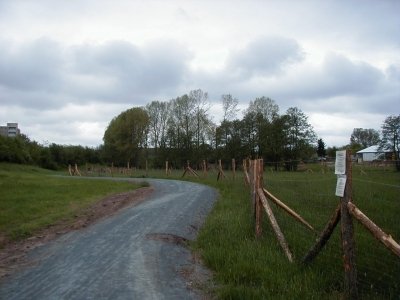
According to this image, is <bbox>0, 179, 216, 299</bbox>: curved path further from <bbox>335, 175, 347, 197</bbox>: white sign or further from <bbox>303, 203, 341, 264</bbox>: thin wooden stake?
<bbox>335, 175, 347, 197</bbox>: white sign

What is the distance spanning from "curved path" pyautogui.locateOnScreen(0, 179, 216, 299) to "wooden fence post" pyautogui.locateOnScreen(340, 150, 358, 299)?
222cm

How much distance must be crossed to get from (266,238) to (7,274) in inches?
200

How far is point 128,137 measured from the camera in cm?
9056

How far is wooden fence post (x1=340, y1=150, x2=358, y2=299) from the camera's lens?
236 inches

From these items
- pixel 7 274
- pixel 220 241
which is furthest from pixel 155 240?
pixel 7 274

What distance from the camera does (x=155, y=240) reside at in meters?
10.9

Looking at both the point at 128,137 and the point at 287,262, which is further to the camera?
the point at 128,137

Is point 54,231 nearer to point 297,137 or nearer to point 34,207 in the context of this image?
point 34,207

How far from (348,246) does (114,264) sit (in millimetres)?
4441

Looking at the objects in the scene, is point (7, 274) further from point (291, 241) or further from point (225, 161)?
point (225, 161)

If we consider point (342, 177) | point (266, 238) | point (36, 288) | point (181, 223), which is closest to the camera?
point (342, 177)

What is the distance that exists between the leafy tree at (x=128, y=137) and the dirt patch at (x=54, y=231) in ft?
227

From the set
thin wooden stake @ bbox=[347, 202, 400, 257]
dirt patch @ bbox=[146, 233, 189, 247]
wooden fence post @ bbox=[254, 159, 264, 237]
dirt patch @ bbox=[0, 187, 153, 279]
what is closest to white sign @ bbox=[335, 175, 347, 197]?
thin wooden stake @ bbox=[347, 202, 400, 257]

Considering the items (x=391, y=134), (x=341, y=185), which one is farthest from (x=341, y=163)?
(x=391, y=134)
